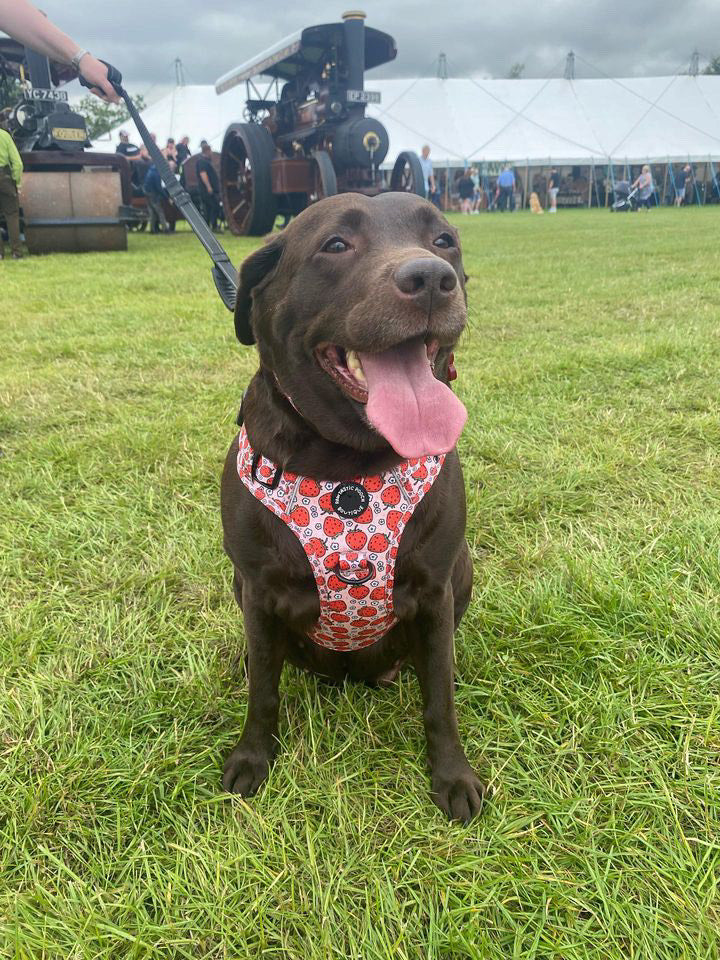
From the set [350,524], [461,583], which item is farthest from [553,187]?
[350,524]

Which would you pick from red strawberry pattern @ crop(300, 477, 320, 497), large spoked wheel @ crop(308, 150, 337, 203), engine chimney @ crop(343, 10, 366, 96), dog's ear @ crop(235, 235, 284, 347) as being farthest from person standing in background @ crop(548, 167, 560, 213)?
red strawberry pattern @ crop(300, 477, 320, 497)

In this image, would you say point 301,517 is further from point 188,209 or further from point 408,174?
point 408,174

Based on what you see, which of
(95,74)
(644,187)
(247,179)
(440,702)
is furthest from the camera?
(644,187)

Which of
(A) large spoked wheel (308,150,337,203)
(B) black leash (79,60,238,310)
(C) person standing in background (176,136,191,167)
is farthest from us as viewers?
(C) person standing in background (176,136,191,167)

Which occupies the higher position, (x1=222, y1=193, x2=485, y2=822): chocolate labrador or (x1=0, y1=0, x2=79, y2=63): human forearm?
(x1=0, y1=0, x2=79, y2=63): human forearm

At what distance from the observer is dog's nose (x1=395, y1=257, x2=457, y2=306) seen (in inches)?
47.3

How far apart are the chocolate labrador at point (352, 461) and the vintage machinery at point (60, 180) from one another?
380 inches

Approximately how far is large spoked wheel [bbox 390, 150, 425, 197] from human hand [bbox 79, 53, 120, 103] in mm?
9186

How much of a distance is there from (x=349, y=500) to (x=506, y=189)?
29.4 metres

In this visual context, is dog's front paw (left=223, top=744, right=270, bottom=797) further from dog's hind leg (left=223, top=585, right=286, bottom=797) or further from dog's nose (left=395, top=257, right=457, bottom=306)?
dog's nose (left=395, top=257, right=457, bottom=306)

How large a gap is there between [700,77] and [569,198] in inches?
335

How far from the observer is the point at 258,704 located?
150 cm

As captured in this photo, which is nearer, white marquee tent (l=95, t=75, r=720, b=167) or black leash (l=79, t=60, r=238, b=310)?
black leash (l=79, t=60, r=238, b=310)

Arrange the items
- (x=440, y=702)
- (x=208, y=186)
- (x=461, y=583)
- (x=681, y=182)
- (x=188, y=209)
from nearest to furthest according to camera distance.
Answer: (x=440, y=702)
(x=461, y=583)
(x=188, y=209)
(x=208, y=186)
(x=681, y=182)
